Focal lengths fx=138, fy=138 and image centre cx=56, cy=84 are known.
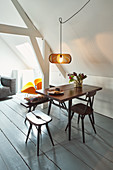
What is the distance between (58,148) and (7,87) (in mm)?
3285

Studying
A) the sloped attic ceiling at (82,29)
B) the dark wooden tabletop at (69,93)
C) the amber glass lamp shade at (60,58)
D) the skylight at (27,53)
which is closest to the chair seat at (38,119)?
the dark wooden tabletop at (69,93)

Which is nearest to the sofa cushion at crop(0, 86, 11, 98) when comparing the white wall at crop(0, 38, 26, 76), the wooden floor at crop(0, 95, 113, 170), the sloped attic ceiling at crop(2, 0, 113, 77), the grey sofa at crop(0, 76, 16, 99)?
the grey sofa at crop(0, 76, 16, 99)

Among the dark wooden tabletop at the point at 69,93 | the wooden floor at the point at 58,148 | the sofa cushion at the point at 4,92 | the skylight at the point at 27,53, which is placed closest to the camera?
the wooden floor at the point at 58,148

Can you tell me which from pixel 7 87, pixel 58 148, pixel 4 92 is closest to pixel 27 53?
pixel 7 87

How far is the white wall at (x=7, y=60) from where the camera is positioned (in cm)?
538

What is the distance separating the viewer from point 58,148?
2.16 metres

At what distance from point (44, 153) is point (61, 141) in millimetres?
402

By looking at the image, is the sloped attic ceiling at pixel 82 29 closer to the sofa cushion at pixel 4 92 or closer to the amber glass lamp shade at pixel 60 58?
the amber glass lamp shade at pixel 60 58

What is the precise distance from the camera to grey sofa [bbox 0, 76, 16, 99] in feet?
15.3

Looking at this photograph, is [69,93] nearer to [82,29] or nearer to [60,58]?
[60,58]

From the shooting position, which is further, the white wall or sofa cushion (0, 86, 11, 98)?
the white wall

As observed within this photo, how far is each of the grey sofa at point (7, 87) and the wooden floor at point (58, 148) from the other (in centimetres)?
173

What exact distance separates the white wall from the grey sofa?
0.60 meters

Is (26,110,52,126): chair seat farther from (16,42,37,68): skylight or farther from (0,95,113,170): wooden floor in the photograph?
(16,42,37,68): skylight
